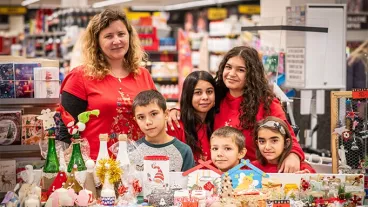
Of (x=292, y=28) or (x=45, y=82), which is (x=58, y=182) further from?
(x=292, y=28)

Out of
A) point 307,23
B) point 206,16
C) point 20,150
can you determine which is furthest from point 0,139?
point 206,16

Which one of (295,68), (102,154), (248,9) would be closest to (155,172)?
(102,154)

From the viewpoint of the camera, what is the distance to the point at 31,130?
14.3 ft

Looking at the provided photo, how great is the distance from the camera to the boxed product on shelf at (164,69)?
12.8 meters

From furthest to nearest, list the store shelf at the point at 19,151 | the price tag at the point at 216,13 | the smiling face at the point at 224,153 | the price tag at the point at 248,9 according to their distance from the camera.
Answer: the price tag at the point at 216,13
the price tag at the point at 248,9
the store shelf at the point at 19,151
the smiling face at the point at 224,153

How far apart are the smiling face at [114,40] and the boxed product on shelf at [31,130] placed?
677 mm

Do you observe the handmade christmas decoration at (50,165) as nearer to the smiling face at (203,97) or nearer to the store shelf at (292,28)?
the smiling face at (203,97)

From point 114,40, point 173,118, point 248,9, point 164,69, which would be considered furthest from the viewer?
point 248,9

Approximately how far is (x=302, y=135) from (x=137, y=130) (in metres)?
3.45

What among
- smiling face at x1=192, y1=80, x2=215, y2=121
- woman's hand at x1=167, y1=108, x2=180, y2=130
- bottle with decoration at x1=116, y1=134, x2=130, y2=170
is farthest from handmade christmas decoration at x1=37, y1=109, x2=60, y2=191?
smiling face at x1=192, y1=80, x2=215, y2=121

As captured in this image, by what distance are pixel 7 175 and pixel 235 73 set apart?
1628 millimetres

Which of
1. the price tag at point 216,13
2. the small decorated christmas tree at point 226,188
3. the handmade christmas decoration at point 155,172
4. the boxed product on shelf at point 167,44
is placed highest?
the price tag at point 216,13

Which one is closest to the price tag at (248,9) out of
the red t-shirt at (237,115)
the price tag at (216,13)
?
the price tag at (216,13)

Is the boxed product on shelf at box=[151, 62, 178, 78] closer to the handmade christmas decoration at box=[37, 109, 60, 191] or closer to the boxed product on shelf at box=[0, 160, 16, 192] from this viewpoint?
the boxed product on shelf at box=[0, 160, 16, 192]
